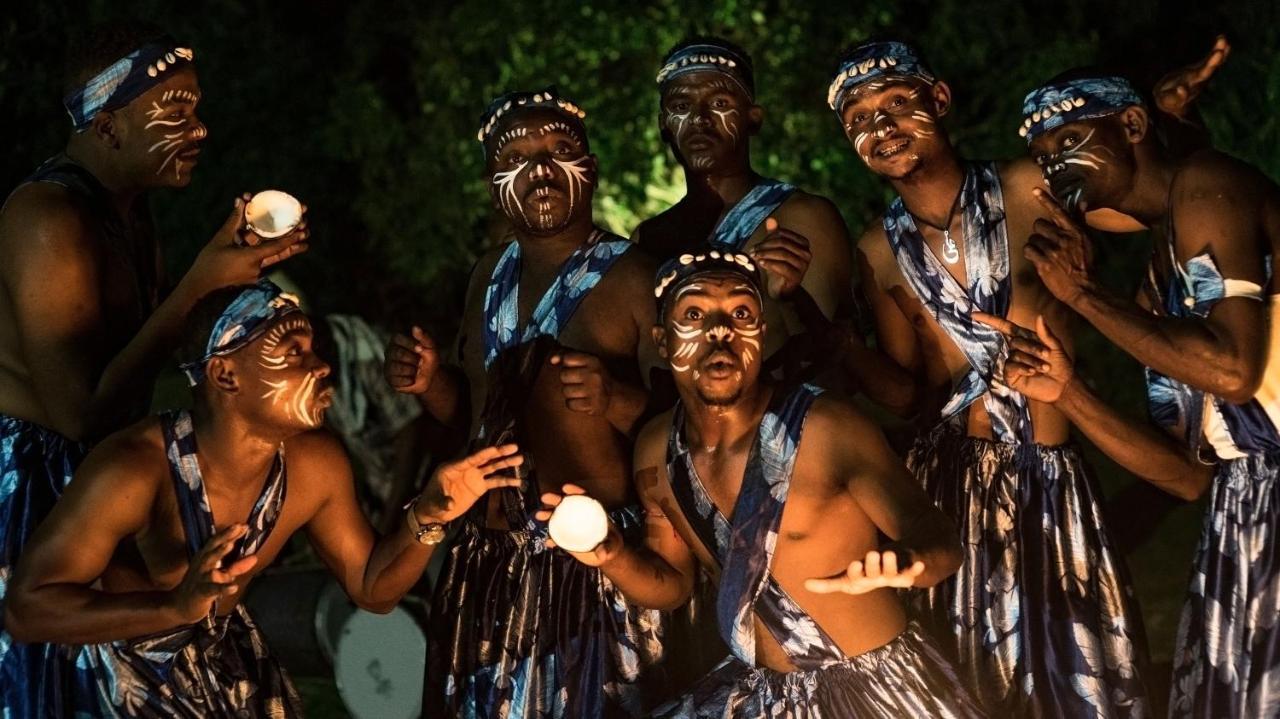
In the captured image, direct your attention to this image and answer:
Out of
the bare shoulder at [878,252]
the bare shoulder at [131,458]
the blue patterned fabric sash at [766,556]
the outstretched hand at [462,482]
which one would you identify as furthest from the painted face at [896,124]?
the bare shoulder at [131,458]

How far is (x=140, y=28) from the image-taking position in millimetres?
5160

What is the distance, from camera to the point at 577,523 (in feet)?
14.3

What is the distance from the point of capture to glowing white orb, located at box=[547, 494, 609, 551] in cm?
435

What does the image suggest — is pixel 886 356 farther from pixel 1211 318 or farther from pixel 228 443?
pixel 228 443

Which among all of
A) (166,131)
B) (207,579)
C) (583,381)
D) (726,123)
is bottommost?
(207,579)

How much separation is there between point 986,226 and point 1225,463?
3.23ft

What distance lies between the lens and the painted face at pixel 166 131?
5.10 m

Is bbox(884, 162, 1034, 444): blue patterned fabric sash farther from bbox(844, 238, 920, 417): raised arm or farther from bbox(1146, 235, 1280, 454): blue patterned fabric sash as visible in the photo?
bbox(1146, 235, 1280, 454): blue patterned fabric sash

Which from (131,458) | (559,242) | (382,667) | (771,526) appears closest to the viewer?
(131,458)

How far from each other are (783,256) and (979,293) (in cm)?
66

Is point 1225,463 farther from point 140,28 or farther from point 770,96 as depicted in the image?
point 770,96

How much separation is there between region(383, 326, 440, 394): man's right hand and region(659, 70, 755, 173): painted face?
1055 mm

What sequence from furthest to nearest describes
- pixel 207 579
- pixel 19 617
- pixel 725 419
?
pixel 725 419 → pixel 19 617 → pixel 207 579

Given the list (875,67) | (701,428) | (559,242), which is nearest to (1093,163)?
(875,67)
